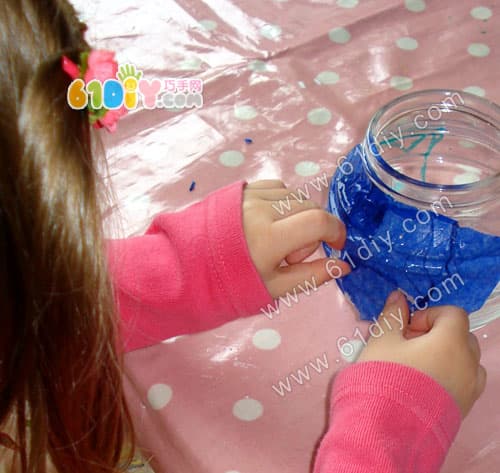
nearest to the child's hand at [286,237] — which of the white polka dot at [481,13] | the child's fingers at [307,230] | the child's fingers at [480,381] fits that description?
the child's fingers at [307,230]

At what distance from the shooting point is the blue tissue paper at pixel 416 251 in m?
Result: 0.41

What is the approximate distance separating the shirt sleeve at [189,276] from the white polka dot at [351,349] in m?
0.06

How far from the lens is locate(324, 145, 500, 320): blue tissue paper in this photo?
41 centimetres

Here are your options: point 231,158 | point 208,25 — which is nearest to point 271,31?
point 208,25

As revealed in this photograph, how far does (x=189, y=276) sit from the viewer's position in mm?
481

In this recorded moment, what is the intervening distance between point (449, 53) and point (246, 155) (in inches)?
8.6

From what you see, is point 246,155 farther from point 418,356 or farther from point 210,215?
point 418,356

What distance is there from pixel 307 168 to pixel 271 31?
182 mm

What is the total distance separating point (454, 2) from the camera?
69 centimetres

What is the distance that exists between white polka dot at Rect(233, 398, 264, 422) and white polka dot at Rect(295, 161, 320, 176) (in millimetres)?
197

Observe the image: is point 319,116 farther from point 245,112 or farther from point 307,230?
point 307,230

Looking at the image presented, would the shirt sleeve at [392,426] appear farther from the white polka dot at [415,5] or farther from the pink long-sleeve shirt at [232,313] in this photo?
the white polka dot at [415,5]

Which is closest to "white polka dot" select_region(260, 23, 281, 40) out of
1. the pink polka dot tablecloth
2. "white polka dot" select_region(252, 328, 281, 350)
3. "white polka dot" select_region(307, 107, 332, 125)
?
the pink polka dot tablecloth

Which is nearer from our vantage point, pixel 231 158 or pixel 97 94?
pixel 97 94
